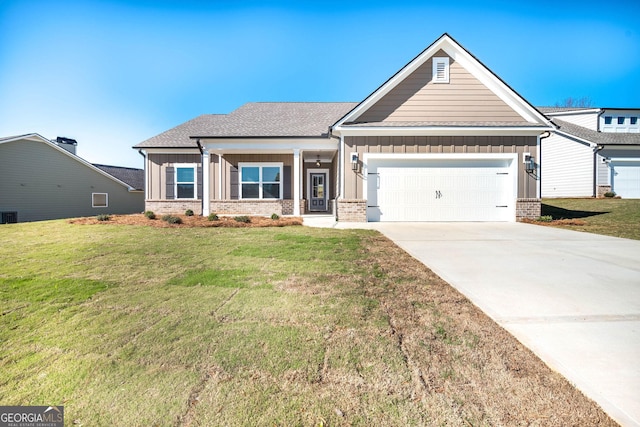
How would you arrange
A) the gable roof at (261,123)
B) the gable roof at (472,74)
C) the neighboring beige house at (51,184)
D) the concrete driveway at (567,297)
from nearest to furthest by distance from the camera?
the concrete driveway at (567,297) → the gable roof at (472,74) → the gable roof at (261,123) → the neighboring beige house at (51,184)

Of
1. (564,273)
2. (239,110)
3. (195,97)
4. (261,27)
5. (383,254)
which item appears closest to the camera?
(564,273)

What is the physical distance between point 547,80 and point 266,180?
23.2 metres

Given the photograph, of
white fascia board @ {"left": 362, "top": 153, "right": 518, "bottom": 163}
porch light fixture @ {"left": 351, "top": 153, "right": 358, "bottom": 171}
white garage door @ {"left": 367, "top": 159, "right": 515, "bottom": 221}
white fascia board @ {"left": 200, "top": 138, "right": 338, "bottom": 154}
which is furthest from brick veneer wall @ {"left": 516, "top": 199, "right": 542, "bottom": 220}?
white fascia board @ {"left": 200, "top": 138, "right": 338, "bottom": 154}

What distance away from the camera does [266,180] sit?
14.3 m

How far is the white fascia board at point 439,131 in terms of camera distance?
35.7ft

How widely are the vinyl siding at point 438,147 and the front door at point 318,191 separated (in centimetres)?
522

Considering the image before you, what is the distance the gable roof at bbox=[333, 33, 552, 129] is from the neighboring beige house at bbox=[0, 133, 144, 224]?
19.6 meters

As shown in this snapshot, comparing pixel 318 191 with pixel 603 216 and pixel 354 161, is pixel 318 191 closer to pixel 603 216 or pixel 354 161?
pixel 354 161

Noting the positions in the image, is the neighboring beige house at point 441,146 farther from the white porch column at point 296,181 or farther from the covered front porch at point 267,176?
the covered front porch at point 267,176

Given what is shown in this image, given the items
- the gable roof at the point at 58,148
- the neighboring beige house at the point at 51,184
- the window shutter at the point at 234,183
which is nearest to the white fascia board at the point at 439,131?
the window shutter at the point at 234,183

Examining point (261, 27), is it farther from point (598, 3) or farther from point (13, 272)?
point (598, 3)

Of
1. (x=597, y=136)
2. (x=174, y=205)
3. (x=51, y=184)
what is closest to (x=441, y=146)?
(x=174, y=205)

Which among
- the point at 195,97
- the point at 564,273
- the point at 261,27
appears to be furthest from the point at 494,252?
the point at 195,97

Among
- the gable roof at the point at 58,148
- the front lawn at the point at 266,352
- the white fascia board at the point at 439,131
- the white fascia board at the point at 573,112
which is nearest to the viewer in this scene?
the front lawn at the point at 266,352
